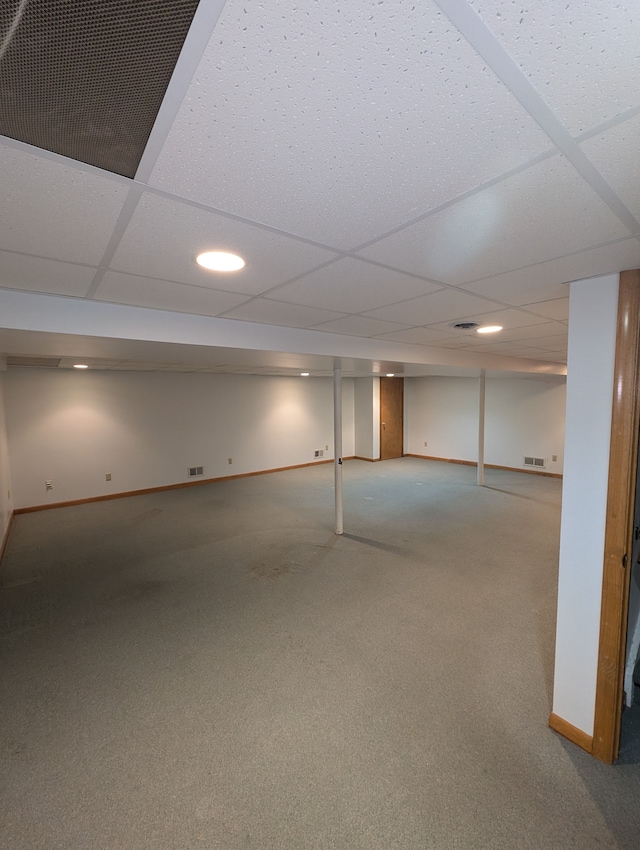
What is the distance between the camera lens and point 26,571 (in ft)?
11.8

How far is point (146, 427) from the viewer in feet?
21.1

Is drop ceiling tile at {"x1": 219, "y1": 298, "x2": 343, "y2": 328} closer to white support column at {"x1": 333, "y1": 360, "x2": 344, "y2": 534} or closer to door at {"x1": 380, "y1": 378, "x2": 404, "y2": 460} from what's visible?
white support column at {"x1": 333, "y1": 360, "x2": 344, "y2": 534}

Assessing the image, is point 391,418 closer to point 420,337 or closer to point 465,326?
point 420,337

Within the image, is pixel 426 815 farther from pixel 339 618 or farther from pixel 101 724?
pixel 101 724

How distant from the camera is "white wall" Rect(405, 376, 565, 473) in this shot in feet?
23.7

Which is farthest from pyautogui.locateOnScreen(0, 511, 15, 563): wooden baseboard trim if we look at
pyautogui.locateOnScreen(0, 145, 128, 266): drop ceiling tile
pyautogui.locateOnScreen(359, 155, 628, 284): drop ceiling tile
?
pyautogui.locateOnScreen(359, 155, 628, 284): drop ceiling tile

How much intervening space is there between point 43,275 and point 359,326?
1.92 m

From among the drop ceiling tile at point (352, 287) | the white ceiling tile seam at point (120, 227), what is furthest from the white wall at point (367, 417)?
the white ceiling tile seam at point (120, 227)

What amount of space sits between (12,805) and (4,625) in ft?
5.38

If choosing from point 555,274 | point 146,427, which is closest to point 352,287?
point 555,274

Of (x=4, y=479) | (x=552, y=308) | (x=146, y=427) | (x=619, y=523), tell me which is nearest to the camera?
(x=619, y=523)

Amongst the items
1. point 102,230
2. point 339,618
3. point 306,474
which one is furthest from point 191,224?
point 306,474

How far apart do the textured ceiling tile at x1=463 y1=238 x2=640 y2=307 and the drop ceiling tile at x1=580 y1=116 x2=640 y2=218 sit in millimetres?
432

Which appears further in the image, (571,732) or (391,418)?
(391,418)
